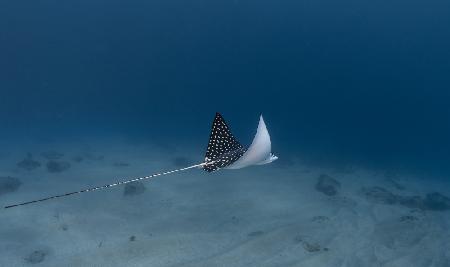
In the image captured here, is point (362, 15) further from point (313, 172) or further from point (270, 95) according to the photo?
point (313, 172)

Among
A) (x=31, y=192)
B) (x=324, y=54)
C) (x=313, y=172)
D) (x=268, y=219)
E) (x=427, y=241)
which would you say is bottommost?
(x=427, y=241)

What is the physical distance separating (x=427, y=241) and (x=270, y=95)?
251ft

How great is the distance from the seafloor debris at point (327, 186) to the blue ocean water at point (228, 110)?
46 cm

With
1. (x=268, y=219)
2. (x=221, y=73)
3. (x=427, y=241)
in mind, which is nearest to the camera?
(x=427, y=241)

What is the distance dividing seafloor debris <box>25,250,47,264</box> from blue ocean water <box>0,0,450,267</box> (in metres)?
0.04

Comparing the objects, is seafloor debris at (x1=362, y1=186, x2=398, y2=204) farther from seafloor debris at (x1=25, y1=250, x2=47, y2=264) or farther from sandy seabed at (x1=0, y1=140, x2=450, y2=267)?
seafloor debris at (x1=25, y1=250, x2=47, y2=264)

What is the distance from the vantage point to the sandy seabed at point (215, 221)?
7359 millimetres

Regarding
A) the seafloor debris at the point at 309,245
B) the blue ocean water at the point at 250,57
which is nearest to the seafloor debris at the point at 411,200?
the seafloor debris at the point at 309,245

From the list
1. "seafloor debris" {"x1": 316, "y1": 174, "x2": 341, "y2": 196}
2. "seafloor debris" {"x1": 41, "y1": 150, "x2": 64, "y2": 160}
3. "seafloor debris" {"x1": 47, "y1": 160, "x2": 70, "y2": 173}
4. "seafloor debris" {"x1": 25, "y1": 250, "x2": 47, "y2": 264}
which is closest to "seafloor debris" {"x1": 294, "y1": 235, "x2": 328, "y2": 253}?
"seafloor debris" {"x1": 316, "y1": 174, "x2": 341, "y2": 196}

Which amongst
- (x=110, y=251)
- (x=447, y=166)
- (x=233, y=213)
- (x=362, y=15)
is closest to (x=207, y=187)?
(x=233, y=213)

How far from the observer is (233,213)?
9883mm

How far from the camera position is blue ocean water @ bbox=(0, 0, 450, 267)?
9.21m

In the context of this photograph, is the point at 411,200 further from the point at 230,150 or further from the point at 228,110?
the point at 228,110

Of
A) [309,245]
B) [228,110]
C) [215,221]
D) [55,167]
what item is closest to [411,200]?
[309,245]
